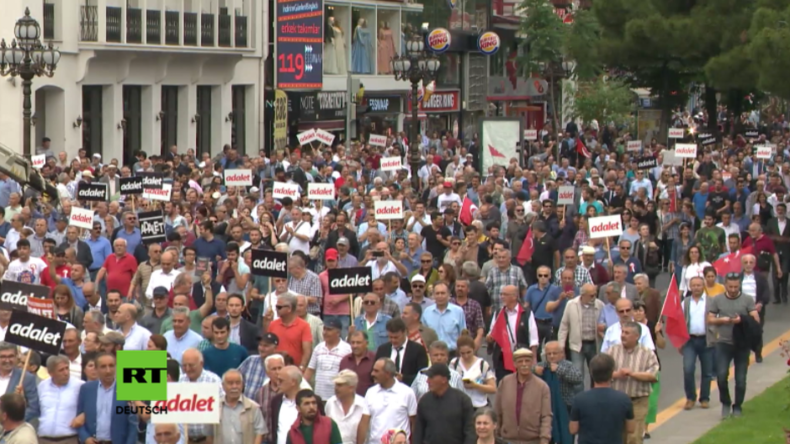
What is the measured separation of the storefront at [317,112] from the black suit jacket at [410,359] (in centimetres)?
3623

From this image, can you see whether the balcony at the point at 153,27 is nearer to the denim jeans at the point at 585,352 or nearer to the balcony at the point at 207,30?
the balcony at the point at 207,30

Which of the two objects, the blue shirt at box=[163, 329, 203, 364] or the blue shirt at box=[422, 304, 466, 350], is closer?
the blue shirt at box=[163, 329, 203, 364]

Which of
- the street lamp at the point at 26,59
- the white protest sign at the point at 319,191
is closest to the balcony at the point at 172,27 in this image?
the street lamp at the point at 26,59

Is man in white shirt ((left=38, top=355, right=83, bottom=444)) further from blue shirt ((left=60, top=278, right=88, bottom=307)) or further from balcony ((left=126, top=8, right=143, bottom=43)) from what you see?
balcony ((left=126, top=8, right=143, bottom=43))

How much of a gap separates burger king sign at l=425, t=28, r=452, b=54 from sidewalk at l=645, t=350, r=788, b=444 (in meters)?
38.9

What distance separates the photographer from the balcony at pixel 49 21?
38094 mm

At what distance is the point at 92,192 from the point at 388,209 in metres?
4.22

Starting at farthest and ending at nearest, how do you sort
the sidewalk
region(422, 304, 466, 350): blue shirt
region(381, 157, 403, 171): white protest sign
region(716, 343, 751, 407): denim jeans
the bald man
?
region(381, 157, 403, 171): white protest sign → region(716, 343, 751, 407): denim jeans → the sidewalk → region(422, 304, 466, 350): blue shirt → the bald man

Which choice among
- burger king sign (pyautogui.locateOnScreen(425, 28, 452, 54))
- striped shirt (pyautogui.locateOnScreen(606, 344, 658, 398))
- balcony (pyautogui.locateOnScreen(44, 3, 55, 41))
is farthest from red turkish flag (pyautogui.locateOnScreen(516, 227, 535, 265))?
burger king sign (pyautogui.locateOnScreen(425, 28, 452, 54))

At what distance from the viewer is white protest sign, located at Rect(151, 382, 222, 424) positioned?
1137 centimetres

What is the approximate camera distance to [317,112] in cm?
5047

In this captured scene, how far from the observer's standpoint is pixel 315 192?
23.9 metres

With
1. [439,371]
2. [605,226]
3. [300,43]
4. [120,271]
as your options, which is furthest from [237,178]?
[300,43]

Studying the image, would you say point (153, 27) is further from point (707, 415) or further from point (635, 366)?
point (635, 366)
